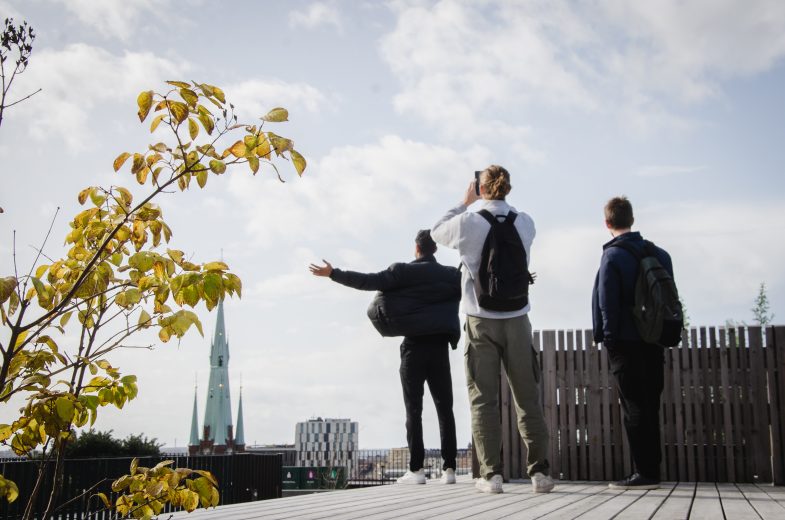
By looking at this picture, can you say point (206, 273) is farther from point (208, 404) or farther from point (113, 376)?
point (208, 404)

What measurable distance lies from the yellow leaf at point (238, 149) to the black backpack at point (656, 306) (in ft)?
12.3

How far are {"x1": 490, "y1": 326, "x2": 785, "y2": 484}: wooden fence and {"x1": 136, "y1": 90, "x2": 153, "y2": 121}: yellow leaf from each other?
236 inches

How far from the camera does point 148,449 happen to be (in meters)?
27.3

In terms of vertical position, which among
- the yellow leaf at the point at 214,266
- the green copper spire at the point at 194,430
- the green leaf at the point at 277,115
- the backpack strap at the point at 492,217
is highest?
the backpack strap at the point at 492,217

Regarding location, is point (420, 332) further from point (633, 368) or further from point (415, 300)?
point (633, 368)

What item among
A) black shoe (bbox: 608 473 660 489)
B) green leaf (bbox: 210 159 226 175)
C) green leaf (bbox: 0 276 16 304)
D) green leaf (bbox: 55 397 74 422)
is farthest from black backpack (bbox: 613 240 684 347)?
green leaf (bbox: 0 276 16 304)

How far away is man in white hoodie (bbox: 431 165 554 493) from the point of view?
517 centimetres

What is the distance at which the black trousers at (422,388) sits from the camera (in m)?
6.30

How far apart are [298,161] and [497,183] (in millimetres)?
3224

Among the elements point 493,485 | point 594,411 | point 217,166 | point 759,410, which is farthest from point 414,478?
point 217,166

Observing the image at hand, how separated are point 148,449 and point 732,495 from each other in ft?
83.0

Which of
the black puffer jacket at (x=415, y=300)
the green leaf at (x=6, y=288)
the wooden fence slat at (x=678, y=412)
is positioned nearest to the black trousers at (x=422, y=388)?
the black puffer jacket at (x=415, y=300)

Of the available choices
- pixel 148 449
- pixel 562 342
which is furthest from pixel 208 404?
pixel 562 342

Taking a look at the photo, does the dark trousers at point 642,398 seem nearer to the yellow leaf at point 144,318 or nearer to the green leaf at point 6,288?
the yellow leaf at point 144,318
